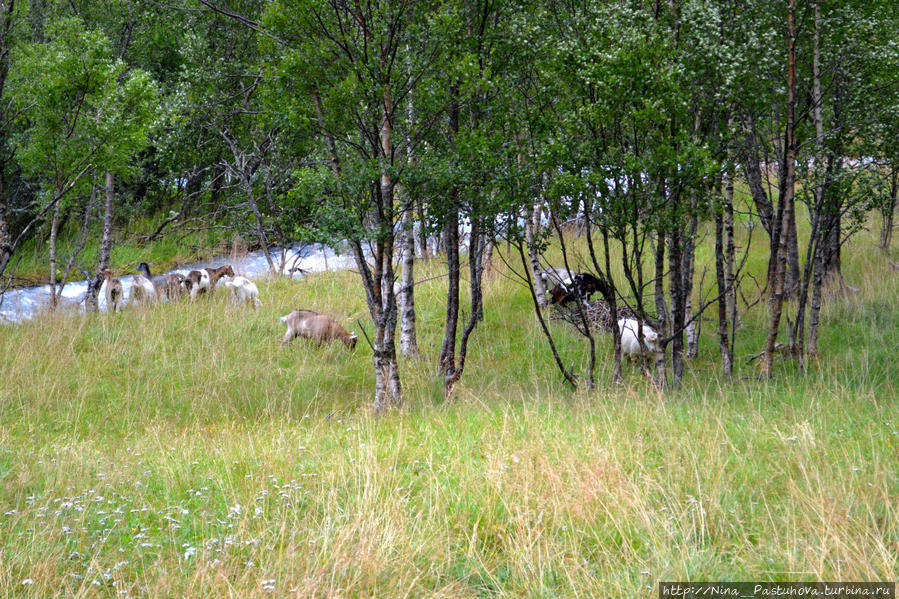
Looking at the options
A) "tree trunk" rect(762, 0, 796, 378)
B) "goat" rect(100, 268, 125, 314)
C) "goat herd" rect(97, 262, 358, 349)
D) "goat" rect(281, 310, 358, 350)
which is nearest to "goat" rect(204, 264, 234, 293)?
"goat herd" rect(97, 262, 358, 349)

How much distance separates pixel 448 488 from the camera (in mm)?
6203

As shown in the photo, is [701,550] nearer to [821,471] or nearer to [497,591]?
[497,591]

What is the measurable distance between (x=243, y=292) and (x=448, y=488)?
12080 mm

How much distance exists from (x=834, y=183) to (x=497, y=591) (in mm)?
8846

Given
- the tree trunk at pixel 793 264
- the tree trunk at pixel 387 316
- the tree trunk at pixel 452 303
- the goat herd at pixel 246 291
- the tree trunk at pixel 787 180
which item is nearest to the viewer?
the tree trunk at pixel 787 180

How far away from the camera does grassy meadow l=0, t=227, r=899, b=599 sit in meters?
4.72

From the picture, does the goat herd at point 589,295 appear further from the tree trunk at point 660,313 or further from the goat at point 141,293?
the goat at point 141,293

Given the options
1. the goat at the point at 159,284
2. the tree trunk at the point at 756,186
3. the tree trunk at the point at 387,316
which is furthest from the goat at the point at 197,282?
the tree trunk at the point at 756,186

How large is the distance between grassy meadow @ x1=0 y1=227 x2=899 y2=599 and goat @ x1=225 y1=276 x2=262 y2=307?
18.4 ft

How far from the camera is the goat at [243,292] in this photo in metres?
17.2

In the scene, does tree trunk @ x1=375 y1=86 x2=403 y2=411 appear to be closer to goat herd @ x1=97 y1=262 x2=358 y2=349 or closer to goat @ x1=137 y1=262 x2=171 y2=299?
goat herd @ x1=97 y1=262 x2=358 y2=349

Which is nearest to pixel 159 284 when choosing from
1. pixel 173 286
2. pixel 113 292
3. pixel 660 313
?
pixel 173 286

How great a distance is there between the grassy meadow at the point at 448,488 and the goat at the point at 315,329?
230 centimetres

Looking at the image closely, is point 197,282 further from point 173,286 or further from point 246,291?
point 246,291
